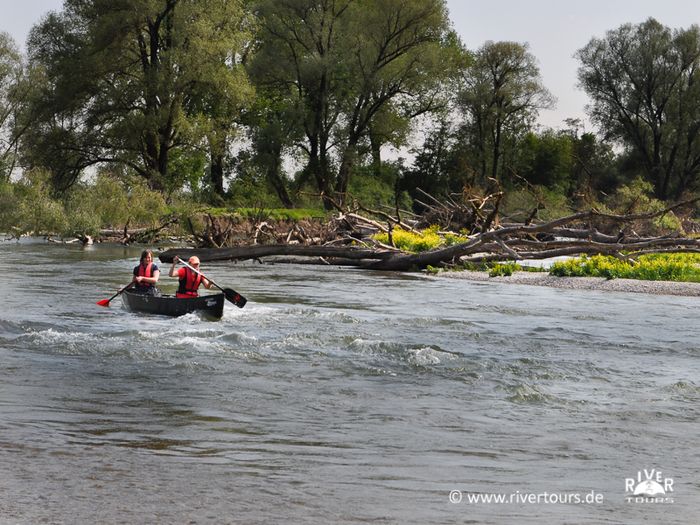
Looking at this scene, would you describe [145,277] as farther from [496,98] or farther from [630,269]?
[496,98]

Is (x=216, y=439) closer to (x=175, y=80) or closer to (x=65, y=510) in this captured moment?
(x=65, y=510)

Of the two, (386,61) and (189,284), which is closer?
(189,284)

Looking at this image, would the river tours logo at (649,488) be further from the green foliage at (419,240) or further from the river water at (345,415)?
the green foliage at (419,240)

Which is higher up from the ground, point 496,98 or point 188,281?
point 496,98

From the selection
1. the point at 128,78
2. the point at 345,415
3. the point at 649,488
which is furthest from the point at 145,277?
the point at 128,78

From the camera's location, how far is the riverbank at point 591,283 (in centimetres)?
2033

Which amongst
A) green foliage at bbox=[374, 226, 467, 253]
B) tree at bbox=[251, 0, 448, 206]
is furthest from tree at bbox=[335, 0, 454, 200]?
green foliage at bbox=[374, 226, 467, 253]

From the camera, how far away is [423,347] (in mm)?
12414

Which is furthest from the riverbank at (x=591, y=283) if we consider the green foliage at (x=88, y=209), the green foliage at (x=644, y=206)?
the green foliage at (x=88, y=209)

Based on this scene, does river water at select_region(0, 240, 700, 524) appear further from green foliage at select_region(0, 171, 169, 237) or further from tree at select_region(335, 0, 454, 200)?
tree at select_region(335, 0, 454, 200)

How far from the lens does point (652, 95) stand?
60.3 metres

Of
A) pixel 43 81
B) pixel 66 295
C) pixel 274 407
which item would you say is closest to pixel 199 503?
pixel 274 407

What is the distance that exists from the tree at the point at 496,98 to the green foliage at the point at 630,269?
38.4 m

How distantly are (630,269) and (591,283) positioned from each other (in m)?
1.58
